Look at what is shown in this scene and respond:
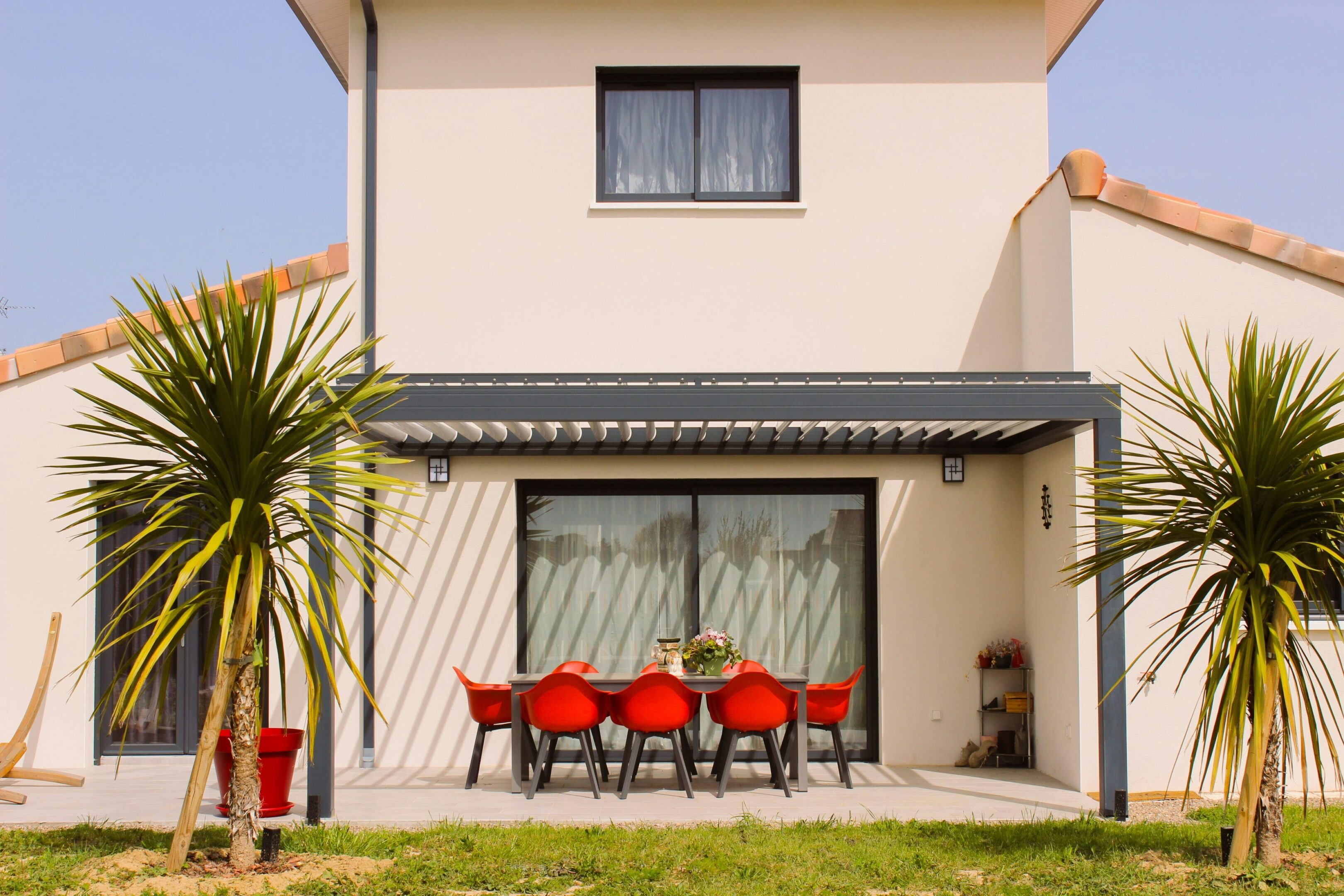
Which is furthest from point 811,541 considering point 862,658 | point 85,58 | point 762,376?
point 85,58

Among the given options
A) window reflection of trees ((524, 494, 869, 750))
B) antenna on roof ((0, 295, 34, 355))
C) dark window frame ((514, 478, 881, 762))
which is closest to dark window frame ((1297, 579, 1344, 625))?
dark window frame ((514, 478, 881, 762))

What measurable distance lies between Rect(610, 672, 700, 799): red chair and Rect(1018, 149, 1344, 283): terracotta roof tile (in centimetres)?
418

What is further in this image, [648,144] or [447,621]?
[648,144]

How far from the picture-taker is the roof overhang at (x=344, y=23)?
29.8 feet

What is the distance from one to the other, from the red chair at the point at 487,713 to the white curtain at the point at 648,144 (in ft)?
13.2

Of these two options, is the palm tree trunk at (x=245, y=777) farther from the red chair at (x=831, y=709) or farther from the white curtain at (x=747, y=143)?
the white curtain at (x=747, y=143)

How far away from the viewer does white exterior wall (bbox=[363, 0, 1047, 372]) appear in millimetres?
8812

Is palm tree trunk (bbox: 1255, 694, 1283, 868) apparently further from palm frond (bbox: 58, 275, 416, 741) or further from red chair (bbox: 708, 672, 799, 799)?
palm frond (bbox: 58, 275, 416, 741)

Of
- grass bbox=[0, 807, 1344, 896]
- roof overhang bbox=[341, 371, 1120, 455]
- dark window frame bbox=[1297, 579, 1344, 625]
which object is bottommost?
grass bbox=[0, 807, 1344, 896]

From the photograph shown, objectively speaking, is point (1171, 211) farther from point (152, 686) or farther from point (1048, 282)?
point (152, 686)

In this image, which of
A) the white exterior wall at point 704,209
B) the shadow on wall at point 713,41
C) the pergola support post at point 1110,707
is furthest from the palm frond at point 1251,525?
the shadow on wall at point 713,41

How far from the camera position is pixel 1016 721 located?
8.53 m

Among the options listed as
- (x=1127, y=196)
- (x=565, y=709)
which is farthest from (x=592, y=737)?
(x=1127, y=196)

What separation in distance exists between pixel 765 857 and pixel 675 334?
4.28 metres
